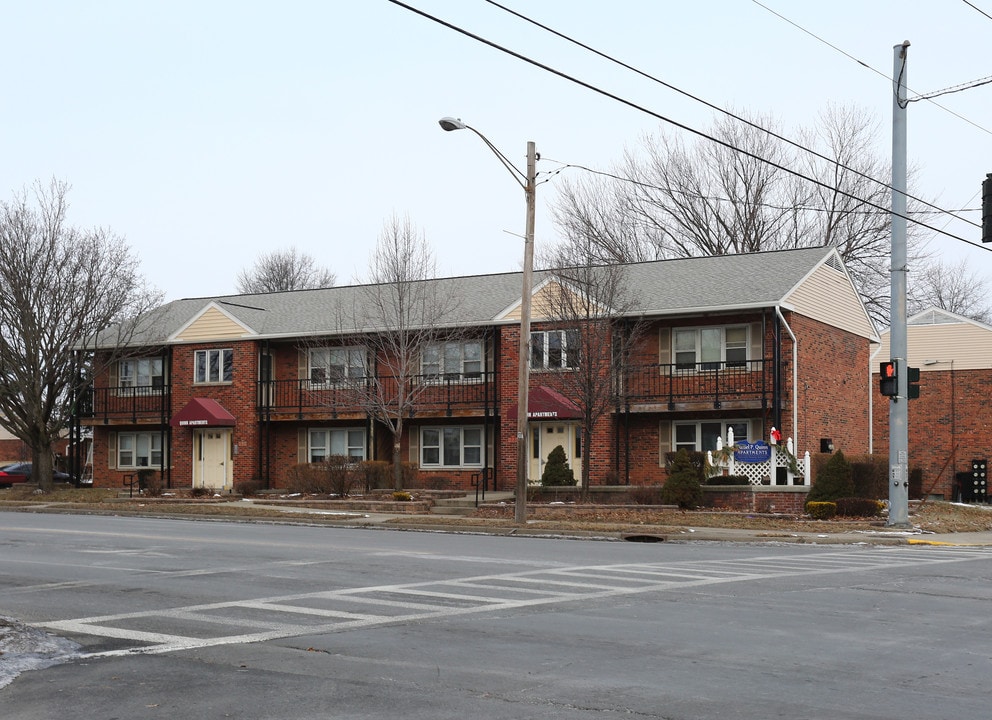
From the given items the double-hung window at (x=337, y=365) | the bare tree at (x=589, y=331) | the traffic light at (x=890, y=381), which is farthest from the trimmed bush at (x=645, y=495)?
the double-hung window at (x=337, y=365)

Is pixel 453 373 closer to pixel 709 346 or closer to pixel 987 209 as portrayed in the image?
pixel 709 346

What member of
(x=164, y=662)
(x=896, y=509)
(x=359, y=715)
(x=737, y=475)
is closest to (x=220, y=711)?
(x=359, y=715)

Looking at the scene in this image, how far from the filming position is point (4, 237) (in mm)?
39312

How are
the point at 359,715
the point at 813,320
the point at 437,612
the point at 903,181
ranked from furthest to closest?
the point at 813,320
the point at 903,181
the point at 437,612
the point at 359,715

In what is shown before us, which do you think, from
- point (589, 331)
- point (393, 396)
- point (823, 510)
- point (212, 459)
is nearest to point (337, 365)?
point (393, 396)

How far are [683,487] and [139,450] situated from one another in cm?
2409

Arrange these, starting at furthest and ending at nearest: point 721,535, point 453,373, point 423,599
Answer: point 453,373 < point 721,535 < point 423,599

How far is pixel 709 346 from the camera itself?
34.8 m

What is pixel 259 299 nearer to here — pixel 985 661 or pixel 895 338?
pixel 895 338

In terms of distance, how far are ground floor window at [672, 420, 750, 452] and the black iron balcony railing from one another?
6.18 m

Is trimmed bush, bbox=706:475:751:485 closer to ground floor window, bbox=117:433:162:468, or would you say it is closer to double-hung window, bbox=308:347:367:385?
double-hung window, bbox=308:347:367:385

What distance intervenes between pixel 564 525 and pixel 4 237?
24691mm

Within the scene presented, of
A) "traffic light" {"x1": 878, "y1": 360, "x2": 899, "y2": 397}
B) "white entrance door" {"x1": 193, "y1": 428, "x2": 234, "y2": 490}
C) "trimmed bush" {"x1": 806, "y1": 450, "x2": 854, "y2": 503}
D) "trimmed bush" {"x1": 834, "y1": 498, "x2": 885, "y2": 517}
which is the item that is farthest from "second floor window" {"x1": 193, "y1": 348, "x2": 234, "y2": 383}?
"traffic light" {"x1": 878, "y1": 360, "x2": 899, "y2": 397}

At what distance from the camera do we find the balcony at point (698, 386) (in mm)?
33156
